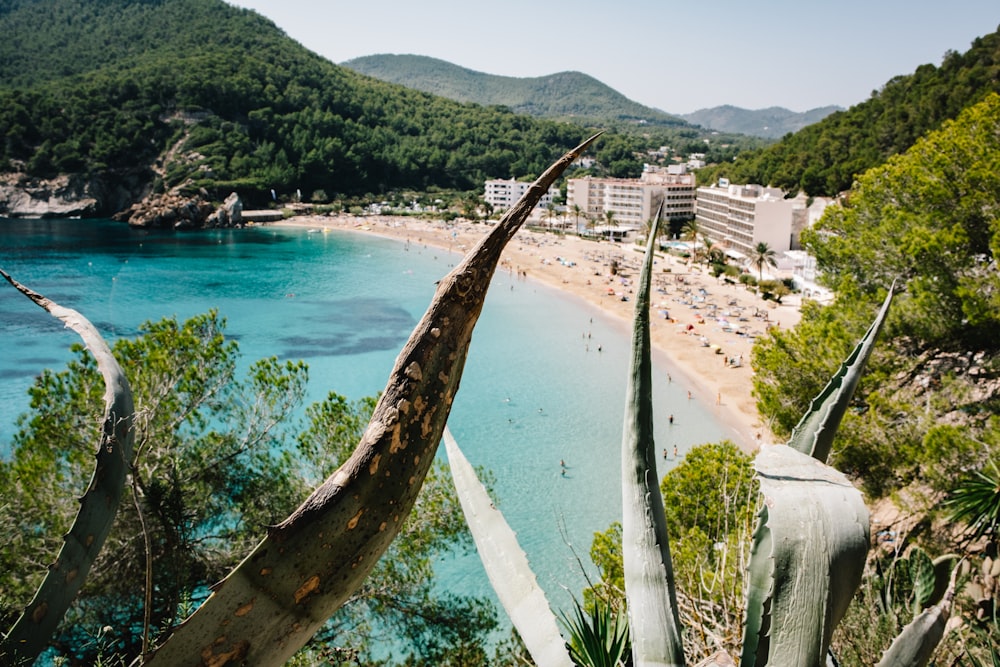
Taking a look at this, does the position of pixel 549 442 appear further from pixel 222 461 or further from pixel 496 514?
pixel 496 514

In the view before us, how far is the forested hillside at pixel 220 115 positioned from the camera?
67.1m

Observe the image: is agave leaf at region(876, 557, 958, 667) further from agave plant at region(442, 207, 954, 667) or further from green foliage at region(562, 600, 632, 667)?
green foliage at region(562, 600, 632, 667)

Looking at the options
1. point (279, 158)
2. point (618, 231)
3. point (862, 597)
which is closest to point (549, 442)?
point (862, 597)

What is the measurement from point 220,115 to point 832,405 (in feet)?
284

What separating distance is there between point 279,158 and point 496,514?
7852 centimetres

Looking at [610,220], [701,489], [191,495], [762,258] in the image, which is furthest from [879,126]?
[191,495]

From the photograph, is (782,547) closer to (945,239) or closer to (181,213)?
(945,239)

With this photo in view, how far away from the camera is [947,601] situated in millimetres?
1868

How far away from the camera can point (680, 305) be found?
1278 inches

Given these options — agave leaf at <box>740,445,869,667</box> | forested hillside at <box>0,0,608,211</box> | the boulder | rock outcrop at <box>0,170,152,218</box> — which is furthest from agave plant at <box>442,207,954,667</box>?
rock outcrop at <box>0,170,152,218</box>

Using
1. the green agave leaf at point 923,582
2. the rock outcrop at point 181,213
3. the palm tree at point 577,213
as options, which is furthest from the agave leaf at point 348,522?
the rock outcrop at point 181,213

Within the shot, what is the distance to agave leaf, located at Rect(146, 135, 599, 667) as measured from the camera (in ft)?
2.97

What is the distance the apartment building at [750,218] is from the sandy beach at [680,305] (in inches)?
164

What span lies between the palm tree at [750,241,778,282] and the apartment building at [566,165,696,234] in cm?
1528
